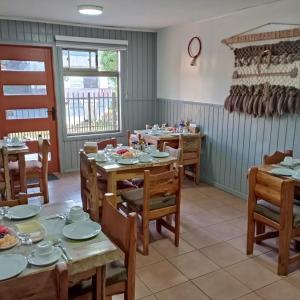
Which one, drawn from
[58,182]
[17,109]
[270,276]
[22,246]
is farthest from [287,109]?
[17,109]

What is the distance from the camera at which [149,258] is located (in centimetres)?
271

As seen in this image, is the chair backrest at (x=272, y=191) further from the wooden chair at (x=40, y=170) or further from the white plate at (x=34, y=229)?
the wooden chair at (x=40, y=170)

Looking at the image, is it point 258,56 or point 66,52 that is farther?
point 66,52

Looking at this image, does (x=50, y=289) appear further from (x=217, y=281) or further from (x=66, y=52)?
(x=66, y=52)

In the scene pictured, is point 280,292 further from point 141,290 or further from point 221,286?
point 141,290

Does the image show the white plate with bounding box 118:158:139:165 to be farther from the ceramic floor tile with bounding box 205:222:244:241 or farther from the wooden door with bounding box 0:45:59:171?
the wooden door with bounding box 0:45:59:171

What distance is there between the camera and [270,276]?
2.45 m

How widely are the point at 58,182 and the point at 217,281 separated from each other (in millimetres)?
3018

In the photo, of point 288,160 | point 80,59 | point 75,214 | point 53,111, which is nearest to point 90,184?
point 75,214

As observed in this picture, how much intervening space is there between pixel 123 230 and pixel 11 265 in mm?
527

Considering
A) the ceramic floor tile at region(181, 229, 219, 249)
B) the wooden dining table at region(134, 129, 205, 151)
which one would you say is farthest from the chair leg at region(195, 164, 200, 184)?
the ceramic floor tile at region(181, 229, 219, 249)

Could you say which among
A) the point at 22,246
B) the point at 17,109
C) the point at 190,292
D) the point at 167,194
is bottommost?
the point at 190,292

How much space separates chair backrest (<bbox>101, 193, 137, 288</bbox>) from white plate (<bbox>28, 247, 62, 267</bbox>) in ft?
1.06

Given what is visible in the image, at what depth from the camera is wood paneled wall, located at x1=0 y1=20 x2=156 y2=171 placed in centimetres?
462
